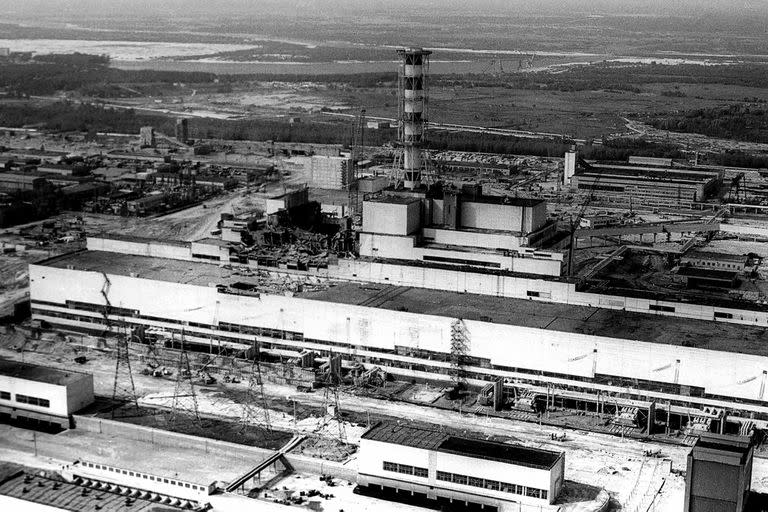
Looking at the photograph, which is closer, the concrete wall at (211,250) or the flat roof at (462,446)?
the flat roof at (462,446)

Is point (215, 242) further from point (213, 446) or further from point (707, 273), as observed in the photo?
point (707, 273)


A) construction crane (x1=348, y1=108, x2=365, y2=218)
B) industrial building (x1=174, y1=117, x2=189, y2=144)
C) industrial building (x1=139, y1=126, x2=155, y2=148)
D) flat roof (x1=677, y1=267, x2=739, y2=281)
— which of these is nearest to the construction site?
flat roof (x1=677, y1=267, x2=739, y2=281)

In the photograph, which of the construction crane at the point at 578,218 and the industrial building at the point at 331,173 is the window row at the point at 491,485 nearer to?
the construction crane at the point at 578,218

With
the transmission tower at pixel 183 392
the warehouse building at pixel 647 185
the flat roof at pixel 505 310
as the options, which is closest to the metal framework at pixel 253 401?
the transmission tower at pixel 183 392

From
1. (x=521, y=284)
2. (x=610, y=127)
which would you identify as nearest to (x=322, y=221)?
(x=521, y=284)

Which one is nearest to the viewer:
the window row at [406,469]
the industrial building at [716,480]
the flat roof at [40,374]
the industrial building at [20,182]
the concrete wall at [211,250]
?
the industrial building at [716,480]

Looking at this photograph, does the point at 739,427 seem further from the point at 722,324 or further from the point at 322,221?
the point at 322,221
